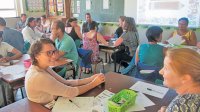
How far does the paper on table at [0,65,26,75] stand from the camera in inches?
91.2

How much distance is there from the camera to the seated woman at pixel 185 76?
3.26 ft

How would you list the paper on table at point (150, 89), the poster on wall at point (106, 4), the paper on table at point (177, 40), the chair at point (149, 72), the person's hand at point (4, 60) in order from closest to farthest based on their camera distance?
→ 1. the paper on table at point (150, 89)
2. the chair at point (149, 72)
3. the person's hand at point (4, 60)
4. the paper on table at point (177, 40)
5. the poster on wall at point (106, 4)

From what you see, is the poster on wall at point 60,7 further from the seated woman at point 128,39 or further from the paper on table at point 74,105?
the paper on table at point 74,105

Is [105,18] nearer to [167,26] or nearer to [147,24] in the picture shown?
[147,24]

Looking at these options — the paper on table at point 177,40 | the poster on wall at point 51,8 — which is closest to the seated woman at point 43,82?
the paper on table at point 177,40

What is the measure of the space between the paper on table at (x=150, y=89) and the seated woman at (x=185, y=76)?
1.72 ft

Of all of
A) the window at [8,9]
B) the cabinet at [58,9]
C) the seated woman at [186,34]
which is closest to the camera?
the seated woman at [186,34]

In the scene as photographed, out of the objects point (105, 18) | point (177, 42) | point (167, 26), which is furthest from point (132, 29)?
point (105, 18)

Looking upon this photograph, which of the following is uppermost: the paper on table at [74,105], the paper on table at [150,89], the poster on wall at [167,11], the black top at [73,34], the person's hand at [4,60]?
the poster on wall at [167,11]

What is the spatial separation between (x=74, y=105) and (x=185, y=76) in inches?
31.7

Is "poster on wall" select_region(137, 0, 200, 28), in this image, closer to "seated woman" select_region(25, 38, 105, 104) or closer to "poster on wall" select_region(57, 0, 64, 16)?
"poster on wall" select_region(57, 0, 64, 16)

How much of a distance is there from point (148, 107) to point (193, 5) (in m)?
3.51

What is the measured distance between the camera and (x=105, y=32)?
6.01 metres

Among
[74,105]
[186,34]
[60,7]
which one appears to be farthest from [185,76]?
[60,7]
